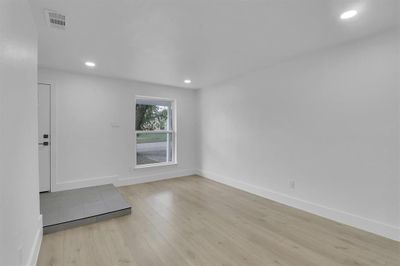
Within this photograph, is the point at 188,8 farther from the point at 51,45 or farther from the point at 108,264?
the point at 108,264

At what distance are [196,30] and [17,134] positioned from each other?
194cm

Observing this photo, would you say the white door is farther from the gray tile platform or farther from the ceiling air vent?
the ceiling air vent

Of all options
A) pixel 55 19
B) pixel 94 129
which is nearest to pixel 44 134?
pixel 94 129

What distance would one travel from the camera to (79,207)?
310 cm

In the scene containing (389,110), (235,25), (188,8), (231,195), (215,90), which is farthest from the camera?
(215,90)

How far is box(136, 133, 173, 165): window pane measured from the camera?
4.97m

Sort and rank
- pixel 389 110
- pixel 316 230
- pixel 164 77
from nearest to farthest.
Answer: pixel 389 110 < pixel 316 230 < pixel 164 77

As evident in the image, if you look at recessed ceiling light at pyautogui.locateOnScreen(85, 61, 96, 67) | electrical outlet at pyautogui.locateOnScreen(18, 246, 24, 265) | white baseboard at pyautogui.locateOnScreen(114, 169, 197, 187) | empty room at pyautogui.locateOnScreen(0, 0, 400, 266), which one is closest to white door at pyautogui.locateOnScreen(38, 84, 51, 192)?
empty room at pyautogui.locateOnScreen(0, 0, 400, 266)

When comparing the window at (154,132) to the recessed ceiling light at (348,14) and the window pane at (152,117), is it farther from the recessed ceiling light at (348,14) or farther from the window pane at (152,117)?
the recessed ceiling light at (348,14)

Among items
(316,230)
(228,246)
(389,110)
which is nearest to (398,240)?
(316,230)

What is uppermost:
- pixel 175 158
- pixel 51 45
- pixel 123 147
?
pixel 51 45

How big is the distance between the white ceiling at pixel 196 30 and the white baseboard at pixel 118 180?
7.37 ft

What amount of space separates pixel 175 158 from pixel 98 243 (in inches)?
128

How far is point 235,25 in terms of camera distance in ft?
7.19
